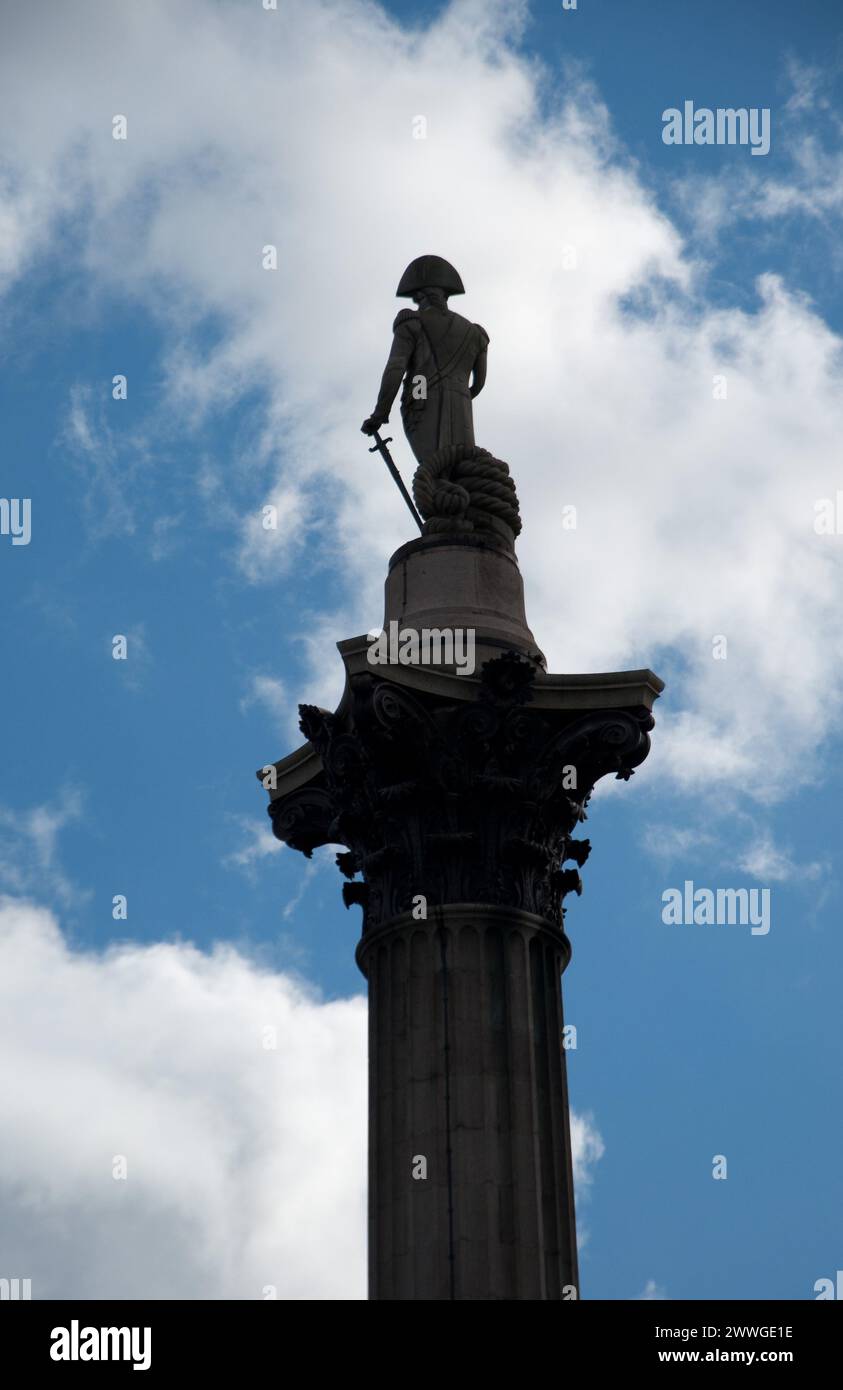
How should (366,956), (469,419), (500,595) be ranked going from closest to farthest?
(366,956)
(500,595)
(469,419)

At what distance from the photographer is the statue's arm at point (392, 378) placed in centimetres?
3319

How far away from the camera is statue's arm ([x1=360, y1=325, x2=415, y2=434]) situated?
3319cm

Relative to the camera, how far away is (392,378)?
110 feet

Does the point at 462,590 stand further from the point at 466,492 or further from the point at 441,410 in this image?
the point at 441,410

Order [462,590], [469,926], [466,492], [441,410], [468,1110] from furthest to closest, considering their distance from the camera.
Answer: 1. [441,410]
2. [466,492]
3. [462,590]
4. [469,926]
5. [468,1110]

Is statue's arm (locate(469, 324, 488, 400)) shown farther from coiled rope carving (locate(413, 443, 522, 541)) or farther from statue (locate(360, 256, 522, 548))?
coiled rope carving (locate(413, 443, 522, 541))

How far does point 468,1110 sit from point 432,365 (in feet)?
38.3

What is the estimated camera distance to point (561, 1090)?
28.9 metres

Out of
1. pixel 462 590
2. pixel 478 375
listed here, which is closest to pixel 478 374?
pixel 478 375

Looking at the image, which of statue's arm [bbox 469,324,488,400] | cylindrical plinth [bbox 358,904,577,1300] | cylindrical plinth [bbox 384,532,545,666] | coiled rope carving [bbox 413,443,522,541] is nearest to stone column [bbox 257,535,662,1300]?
cylindrical plinth [bbox 358,904,577,1300]

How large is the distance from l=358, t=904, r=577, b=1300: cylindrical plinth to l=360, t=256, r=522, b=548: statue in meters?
6.41

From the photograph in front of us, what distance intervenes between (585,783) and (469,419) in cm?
666
